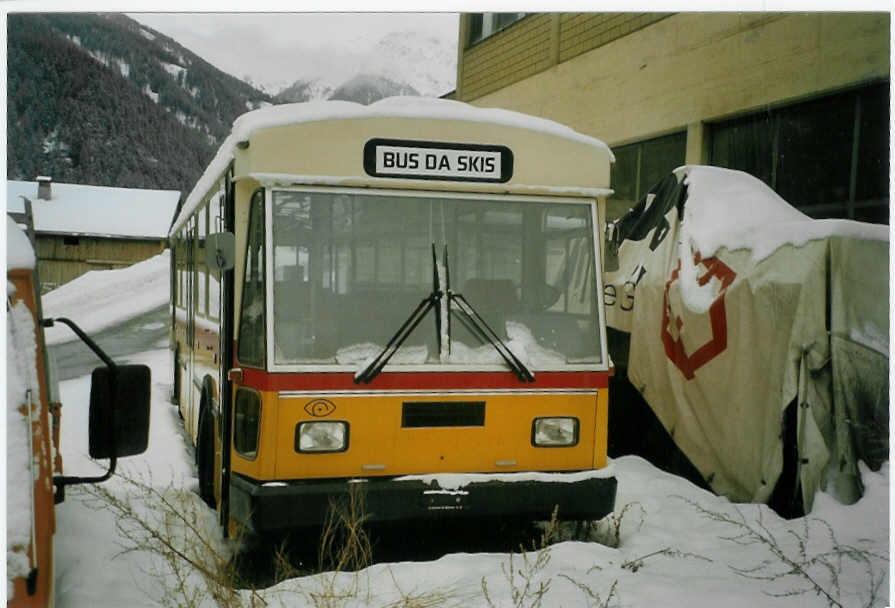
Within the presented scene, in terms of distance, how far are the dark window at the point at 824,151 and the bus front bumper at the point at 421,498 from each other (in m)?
2.26

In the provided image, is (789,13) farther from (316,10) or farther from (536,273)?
(316,10)

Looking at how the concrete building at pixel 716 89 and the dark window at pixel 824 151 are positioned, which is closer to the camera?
the dark window at pixel 824 151

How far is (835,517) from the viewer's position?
4223mm

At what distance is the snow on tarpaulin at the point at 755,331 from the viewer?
431cm

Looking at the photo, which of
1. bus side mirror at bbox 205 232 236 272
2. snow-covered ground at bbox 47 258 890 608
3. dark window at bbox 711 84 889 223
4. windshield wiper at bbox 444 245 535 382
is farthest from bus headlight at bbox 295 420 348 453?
dark window at bbox 711 84 889 223

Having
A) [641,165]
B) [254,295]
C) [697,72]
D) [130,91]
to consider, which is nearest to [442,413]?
[254,295]

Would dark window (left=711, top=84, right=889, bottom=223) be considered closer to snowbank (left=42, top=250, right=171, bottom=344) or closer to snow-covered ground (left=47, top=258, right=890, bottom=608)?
snow-covered ground (left=47, top=258, right=890, bottom=608)

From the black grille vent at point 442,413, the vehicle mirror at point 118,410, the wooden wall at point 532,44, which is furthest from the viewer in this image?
the wooden wall at point 532,44

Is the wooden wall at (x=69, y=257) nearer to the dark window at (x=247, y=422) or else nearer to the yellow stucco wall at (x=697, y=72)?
the dark window at (x=247, y=422)

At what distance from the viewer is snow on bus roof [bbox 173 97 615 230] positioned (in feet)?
12.5

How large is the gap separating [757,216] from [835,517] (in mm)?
2007

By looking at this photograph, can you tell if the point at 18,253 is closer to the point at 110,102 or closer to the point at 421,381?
the point at 421,381

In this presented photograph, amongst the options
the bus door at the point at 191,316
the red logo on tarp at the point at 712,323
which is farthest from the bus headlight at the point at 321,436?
the red logo on tarp at the point at 712,323
